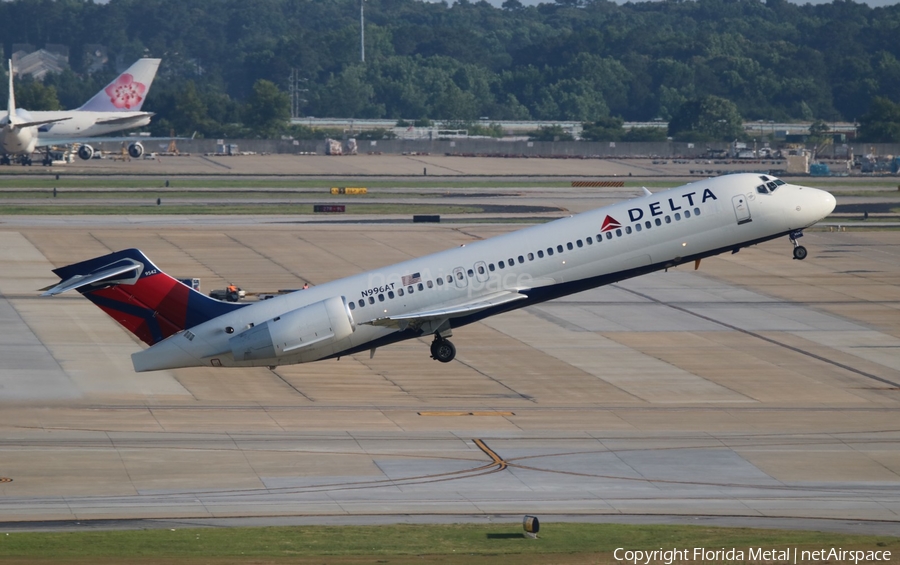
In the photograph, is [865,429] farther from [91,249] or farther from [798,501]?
[91,249]

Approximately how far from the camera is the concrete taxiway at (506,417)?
35875 millimetres

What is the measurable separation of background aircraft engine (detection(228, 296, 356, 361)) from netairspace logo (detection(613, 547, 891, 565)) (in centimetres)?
1828

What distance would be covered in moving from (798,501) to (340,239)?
57.3 metres

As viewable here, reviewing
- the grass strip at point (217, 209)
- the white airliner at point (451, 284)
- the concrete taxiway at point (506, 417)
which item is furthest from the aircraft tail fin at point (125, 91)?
the white airliner at point (451, 284)

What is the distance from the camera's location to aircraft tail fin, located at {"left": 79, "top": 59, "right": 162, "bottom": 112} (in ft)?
513

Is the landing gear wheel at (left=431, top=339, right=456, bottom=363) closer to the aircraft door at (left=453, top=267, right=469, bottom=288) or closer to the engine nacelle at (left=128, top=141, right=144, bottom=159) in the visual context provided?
the aircraft door at (left=453, top=267, right=469, bottom=288)

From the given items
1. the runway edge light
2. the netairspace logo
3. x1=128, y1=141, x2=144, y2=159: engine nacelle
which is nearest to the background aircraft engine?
the runway edge light

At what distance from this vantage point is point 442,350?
5019cm

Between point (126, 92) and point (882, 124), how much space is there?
363ft

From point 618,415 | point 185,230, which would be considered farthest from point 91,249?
point 618,415

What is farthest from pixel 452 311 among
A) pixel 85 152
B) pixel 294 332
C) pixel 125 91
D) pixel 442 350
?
pixel 85 152

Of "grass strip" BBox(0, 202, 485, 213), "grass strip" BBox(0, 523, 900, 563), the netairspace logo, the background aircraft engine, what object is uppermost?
the background aircraft engine

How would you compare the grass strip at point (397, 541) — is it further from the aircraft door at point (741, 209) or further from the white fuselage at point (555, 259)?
the aircraft door at point (741, 209)

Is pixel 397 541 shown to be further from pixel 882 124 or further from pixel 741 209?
pixel 882 124
